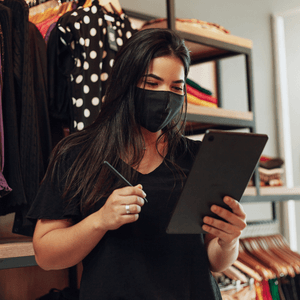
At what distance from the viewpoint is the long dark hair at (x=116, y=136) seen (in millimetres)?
856

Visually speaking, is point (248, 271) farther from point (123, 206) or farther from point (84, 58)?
point (123, 206)

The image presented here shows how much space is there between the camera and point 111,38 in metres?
1.53

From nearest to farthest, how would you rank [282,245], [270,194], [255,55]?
[270,194]
[282,245]
[255,55]

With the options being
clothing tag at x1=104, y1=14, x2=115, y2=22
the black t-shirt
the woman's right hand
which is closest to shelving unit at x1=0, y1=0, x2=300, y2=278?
clothing tag at x1=104, y1=14, x2=115, y2=22

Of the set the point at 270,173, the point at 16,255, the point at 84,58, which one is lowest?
the point at 16,255

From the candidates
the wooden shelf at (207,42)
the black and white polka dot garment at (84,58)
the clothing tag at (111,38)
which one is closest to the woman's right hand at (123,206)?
the black and white polka dot garment at (84,58)

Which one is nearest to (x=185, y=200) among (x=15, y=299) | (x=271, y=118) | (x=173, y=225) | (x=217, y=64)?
(x=173, y=225)

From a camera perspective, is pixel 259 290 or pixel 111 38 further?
pixel 259 290

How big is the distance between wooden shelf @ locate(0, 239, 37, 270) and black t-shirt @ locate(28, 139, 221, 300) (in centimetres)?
47

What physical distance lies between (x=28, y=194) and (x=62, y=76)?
48 centimetres

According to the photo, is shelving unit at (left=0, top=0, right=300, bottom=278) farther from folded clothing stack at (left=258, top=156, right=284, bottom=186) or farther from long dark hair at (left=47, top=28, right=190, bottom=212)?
long dark hair at (left=47, top=28, right=190, bottom=212)

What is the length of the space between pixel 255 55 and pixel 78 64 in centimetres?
206

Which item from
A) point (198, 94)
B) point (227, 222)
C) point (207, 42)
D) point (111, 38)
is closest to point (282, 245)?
point (198, 94)

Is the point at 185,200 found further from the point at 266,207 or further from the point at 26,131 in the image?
the point at 266,207
